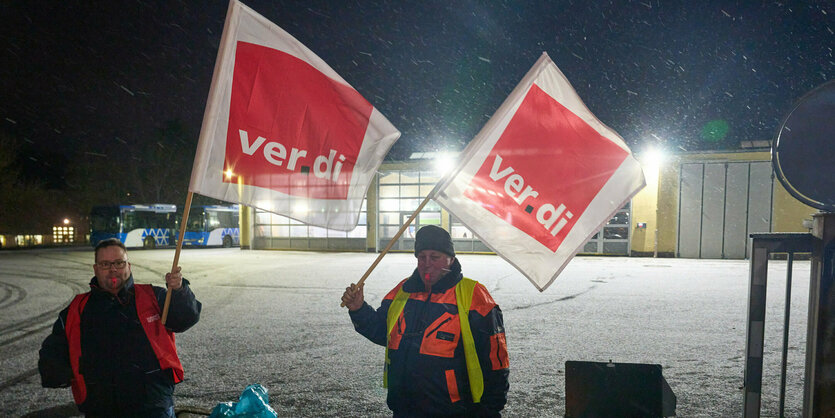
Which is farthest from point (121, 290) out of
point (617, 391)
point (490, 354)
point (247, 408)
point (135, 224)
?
point (135, 224)

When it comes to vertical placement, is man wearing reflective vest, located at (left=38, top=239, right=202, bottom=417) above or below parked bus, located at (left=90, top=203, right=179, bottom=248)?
above

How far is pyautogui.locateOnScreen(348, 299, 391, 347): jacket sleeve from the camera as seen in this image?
2916mm

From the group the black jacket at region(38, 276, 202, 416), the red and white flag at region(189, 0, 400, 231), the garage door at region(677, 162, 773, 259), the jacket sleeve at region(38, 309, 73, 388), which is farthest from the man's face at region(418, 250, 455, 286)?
the garage door at region(677, 162, 773, 259)

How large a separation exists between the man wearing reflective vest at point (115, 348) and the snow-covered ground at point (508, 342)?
1.72 meters

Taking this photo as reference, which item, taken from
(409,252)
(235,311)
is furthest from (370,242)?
(235,311)

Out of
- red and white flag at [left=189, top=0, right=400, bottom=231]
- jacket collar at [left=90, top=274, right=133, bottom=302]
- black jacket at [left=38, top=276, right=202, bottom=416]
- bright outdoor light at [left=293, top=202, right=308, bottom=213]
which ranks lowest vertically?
black jacket at [left=38, top=276, right=202, bottom=416]

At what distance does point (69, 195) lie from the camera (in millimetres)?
50094

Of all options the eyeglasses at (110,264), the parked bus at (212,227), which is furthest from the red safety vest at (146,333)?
the parked bus at (212,227)

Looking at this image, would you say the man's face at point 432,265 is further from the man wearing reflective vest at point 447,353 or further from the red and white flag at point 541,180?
the red and white flag at point 541,180

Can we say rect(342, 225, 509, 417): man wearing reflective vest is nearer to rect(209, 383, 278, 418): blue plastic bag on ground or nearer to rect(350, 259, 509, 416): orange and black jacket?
rect(350, 259, 509, 416): orange and black jacket

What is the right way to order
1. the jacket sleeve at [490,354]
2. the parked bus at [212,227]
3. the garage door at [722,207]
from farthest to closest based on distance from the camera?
the parked bus at [212,227] < the garage door at [722,207] < the jacket sleeve at [490,354]

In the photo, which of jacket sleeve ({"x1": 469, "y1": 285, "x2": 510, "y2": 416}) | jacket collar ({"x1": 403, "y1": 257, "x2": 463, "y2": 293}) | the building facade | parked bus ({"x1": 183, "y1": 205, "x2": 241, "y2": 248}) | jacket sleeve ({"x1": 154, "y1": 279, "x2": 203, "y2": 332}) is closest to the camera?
jacket sleeve ({"x1": 469, "y1": 285, "x2": 510, "y2": 416})

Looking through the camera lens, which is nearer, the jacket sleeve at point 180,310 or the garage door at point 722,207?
the jacket sleeve at point 180,310

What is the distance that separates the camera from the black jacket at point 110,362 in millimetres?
2609
